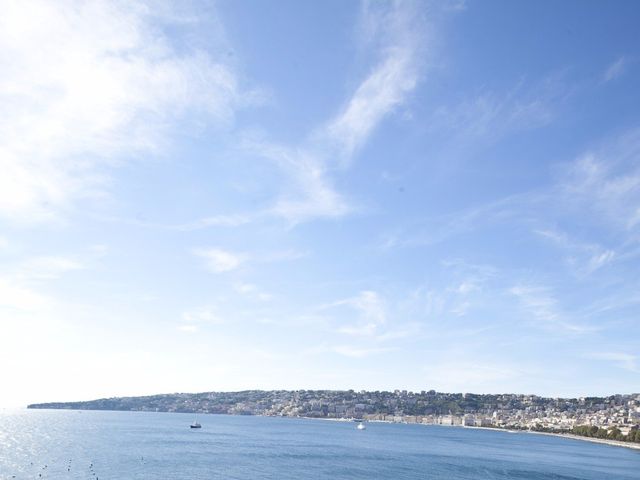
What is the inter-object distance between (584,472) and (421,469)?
26.5 m

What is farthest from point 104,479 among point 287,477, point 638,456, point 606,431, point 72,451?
point 606,431

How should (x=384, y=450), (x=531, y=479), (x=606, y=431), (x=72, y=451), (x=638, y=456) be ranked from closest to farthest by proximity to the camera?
(x=531, y=479), (x=72, y=451), (x=384, y=450), (x=638, y=456), (x=606, y=431)

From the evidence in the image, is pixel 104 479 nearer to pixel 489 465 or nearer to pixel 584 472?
pixel 489 465

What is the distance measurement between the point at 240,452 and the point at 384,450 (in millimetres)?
33830

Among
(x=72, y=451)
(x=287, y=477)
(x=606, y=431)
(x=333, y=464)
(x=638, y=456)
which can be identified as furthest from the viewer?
(x=606, y=431)

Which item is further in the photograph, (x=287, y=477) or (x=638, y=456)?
(x=638, y=456)

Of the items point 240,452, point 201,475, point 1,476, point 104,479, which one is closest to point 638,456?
point 240,452

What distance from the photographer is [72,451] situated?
3548 inches

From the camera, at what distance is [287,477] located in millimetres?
68750

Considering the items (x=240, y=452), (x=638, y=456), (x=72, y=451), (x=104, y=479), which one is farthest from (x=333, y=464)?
(x=638, y=456)

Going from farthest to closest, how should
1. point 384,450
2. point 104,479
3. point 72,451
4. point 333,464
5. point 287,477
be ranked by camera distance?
point 384,450 < point 72,451 < point 333,464 < point 287,477 < point 104,479

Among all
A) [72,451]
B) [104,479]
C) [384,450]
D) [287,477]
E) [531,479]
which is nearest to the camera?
[104,479]

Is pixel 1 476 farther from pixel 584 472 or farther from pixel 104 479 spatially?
pixel 584 472

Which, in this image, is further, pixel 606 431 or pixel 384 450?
pixel 606 431
